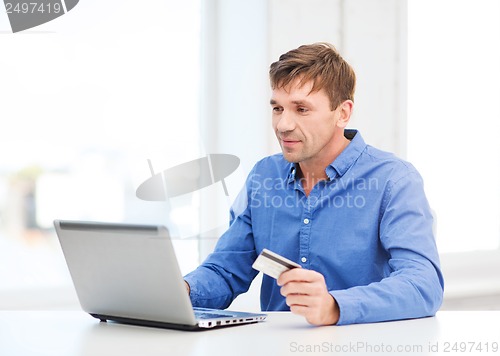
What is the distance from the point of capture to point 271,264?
159cm

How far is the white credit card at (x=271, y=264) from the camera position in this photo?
60.9 inches

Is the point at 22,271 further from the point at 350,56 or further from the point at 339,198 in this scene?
the point at 350,56

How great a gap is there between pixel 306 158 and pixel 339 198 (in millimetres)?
134

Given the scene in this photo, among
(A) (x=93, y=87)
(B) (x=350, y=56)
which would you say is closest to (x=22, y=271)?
(A) (x=93, y=87)

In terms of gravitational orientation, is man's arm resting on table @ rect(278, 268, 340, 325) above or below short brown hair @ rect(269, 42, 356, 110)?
below

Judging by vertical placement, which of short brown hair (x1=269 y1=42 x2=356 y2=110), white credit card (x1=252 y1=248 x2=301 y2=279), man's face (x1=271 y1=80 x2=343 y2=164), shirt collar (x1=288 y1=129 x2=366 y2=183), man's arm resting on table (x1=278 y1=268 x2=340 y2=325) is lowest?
man's arm resting on table (x1=278 y1=268 x2=340 y2=325)

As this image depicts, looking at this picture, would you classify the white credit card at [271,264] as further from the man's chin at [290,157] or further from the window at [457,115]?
the window at [457,115]

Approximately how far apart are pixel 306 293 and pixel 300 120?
60cm

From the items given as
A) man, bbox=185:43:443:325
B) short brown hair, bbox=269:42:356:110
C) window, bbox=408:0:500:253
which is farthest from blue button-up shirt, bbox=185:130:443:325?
window, bbox=408:0:500:253

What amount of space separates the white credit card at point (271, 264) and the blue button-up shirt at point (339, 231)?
283mm

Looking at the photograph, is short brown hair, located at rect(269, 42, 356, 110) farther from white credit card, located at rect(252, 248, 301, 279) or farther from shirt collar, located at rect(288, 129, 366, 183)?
white credit card, located at rect(252, 248, 301, 279)

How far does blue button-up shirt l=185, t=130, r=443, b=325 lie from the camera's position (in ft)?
6.23

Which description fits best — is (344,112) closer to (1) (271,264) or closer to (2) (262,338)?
(1) (271,264)

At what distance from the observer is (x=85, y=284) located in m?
1.74
